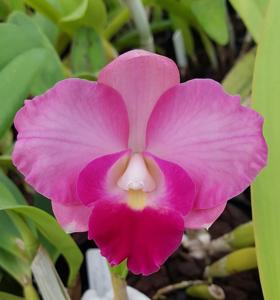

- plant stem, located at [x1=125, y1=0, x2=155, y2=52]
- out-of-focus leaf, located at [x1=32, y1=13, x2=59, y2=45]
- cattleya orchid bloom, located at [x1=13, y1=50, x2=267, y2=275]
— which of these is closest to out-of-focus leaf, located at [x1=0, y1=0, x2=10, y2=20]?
out-of-focus leaf, located at [x1=32, y1=13, x2=59, y2=45]

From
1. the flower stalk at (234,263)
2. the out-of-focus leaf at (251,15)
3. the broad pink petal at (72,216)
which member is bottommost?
the flower stalk at (234,263)

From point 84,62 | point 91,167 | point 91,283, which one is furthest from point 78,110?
point 84,62

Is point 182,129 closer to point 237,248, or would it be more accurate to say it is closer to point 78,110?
point 78,110

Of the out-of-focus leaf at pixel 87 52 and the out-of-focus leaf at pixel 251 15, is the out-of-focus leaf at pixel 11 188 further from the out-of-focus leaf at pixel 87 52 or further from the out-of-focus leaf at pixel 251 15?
the out-of-focus leaf at pixel 251 15

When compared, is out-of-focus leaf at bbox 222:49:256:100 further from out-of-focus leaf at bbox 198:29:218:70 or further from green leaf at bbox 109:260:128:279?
green leaf at bbox 109:260:128:279

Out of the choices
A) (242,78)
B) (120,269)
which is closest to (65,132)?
(120,269)

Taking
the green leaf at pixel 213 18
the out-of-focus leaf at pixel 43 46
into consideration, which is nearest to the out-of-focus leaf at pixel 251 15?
the green leaf at pixel 213 18
